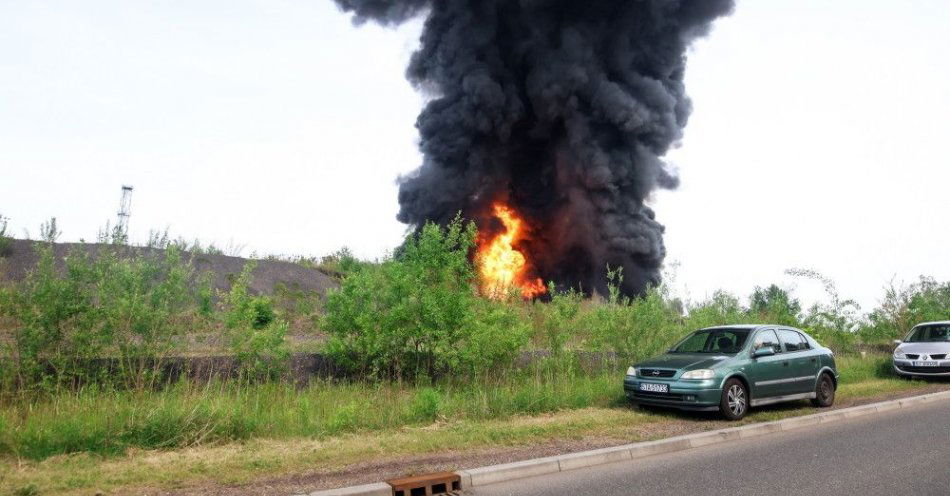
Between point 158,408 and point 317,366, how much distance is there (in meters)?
3.70

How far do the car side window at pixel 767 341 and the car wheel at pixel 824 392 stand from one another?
1349 mm

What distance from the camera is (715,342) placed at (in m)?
11.2

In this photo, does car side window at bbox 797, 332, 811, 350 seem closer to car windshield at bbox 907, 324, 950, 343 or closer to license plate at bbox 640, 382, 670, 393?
license plate at bbox 640, 382, 670, 393

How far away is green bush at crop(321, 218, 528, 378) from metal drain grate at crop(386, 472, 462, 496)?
4.19 meters

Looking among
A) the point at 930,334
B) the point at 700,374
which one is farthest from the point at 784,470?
the point at 930,334

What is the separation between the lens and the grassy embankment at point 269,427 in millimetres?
6332

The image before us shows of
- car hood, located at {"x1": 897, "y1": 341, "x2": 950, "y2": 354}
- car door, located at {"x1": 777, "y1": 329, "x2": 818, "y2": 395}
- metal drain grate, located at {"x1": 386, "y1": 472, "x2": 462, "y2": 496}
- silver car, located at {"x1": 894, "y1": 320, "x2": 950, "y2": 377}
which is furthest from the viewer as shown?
car hood, located at {"x1": 897, "y1": 341, "x2": 950, "y2": 354}

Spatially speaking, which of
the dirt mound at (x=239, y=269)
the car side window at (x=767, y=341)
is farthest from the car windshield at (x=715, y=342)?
the dirt mound at (x=239, y=269)

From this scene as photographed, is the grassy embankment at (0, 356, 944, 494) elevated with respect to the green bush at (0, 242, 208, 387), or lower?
lower

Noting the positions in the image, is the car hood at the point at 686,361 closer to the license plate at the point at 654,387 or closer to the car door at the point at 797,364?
the license plate at the point at 654,387

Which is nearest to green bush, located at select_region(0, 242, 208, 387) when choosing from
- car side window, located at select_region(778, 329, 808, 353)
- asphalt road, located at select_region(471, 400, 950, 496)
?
asphalt road, located at select_region(471, 400, 950, 496)

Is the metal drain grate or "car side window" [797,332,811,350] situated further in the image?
"car side window" [797,332,811,350]

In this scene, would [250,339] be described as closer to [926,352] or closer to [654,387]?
[654,387]

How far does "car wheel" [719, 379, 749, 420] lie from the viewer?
9.82 meters
